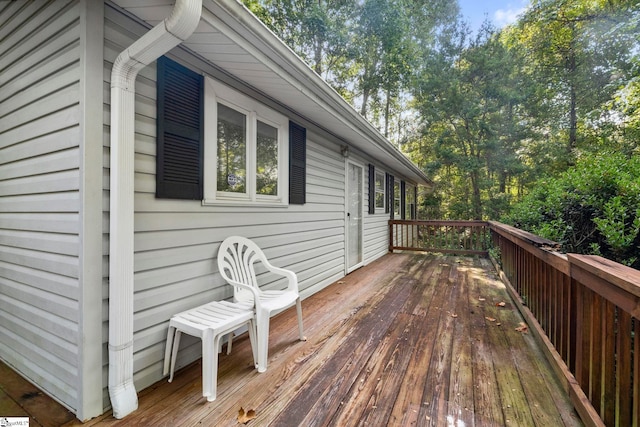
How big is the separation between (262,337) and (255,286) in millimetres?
538

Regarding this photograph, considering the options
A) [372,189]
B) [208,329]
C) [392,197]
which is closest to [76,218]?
[208,329]

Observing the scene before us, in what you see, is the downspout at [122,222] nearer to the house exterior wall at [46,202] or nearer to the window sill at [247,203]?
the house exterior wall at [46,202]

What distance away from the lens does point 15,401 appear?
172 centimetres

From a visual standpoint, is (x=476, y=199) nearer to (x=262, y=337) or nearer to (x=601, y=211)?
(x=601, y=211)

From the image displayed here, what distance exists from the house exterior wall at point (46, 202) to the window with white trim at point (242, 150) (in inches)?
31.2

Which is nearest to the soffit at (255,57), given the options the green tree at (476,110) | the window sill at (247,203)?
the window sill at (247,203)

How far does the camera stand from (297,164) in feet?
11.6

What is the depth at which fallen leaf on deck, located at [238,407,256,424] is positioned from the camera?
5.10ft

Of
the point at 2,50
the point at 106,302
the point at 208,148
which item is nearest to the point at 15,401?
the point at 106,302

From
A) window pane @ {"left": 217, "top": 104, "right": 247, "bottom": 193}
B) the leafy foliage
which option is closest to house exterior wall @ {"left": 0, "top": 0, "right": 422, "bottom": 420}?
window pane @ {"left": 217, "top": 104, "right": 247, "bottom": 193}

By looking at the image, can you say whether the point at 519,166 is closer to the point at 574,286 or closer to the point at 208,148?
the point at 574,286

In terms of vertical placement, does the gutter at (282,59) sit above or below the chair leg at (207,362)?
above

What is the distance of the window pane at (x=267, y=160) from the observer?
292 cm

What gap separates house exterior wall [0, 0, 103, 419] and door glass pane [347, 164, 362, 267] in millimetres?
4071
